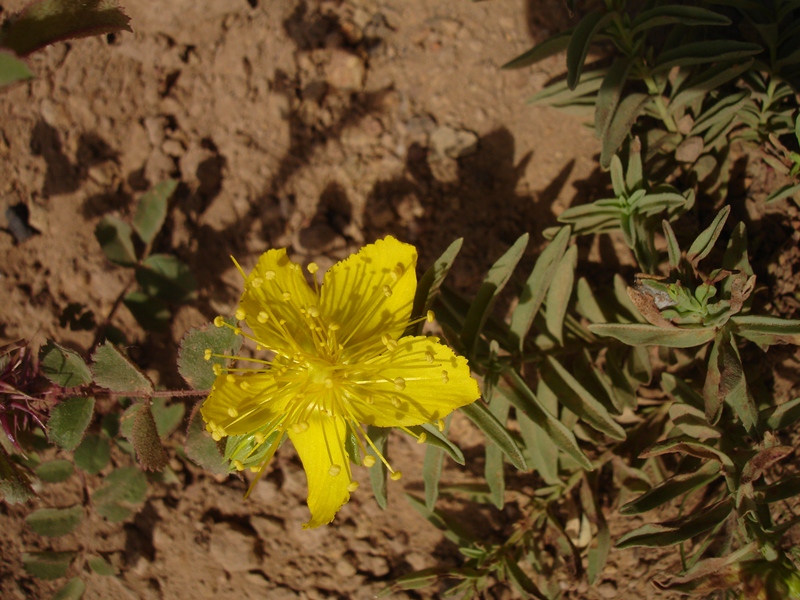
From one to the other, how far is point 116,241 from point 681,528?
2725 millimetres

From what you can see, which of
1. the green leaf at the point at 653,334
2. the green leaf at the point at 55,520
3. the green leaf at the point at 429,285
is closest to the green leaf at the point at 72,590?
the green leaf at the point at 55,520

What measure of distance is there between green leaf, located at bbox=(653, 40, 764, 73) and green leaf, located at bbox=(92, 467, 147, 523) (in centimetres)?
290

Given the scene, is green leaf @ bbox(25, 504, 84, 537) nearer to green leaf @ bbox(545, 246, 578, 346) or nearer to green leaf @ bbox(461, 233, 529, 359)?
green leaf @ bbox(461, 233, 529, 359)

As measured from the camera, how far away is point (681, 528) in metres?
1.96

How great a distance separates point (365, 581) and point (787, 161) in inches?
103

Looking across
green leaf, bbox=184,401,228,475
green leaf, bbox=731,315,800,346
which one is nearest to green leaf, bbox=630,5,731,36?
green leaf, bbox=731,315,800,346

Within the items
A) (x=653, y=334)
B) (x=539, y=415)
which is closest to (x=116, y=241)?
(x=539, y=415)

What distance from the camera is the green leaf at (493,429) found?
76.1 inches

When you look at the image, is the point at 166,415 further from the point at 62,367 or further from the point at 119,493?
the point at 62,367

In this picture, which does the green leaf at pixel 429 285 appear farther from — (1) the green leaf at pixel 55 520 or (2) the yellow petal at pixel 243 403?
(1) the green leaf at pixel 55 520

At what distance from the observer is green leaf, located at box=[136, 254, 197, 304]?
2.95 m

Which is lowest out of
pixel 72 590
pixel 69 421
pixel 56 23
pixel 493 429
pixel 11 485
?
pixel 72 590

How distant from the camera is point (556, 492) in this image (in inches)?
103

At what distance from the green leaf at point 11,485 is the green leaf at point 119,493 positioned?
90 cm
